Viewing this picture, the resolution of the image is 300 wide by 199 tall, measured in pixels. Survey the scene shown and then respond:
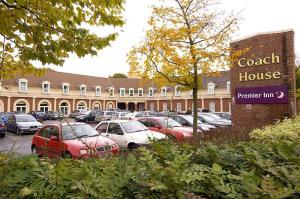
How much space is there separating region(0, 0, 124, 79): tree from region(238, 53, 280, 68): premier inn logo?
788 centimetres

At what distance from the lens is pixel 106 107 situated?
60.7 m

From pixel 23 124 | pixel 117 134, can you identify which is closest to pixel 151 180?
pixel 117 134

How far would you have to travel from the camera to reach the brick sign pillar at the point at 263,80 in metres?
11.9

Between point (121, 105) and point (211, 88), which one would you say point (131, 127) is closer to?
point (211, 88)

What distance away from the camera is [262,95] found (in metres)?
12.4

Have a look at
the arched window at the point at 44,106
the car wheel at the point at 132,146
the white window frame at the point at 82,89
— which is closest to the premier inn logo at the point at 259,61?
the car wheel at the point at 132,146

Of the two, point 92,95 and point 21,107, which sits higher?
point 92,95

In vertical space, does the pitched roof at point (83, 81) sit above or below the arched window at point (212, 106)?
above

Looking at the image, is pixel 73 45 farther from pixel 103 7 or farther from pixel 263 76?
pixel 263 76

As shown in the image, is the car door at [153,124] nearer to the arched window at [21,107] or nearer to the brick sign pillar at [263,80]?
the brick sign pillar at [263,80]

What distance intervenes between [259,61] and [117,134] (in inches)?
275

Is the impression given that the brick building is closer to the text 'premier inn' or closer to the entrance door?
the entrance door

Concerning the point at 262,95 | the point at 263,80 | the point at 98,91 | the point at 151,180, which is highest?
the point at 98,91

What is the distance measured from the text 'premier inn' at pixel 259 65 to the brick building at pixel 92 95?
2792cm
